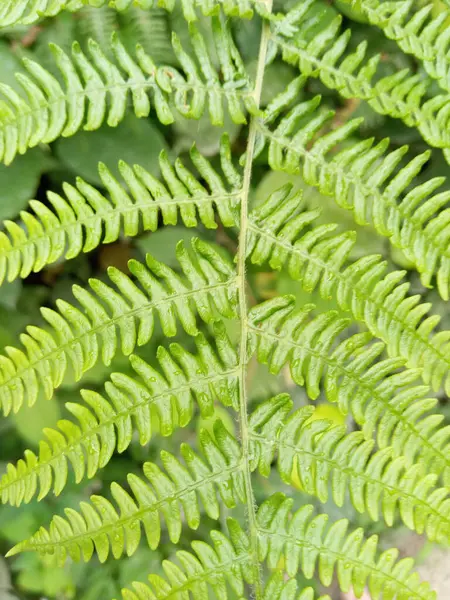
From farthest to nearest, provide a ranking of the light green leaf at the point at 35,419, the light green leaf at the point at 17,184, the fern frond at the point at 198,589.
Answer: the light green leaf at the point at 35,419 < the light green leaf at the point at 17,184 < the fern frond at the point at 198,589

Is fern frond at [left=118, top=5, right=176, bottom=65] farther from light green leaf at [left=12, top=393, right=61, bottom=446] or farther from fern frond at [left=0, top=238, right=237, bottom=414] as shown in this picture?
light green leaf at [left=12, top=393, right=61, bottom=446]

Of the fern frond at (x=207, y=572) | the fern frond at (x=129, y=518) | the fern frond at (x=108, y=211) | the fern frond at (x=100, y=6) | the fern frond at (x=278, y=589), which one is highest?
the fern frond at (x=100, y=6)

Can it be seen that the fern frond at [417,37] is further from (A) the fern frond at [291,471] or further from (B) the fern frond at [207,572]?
(B) the fern frond at [207,572]

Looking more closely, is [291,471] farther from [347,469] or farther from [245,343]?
[245,343]

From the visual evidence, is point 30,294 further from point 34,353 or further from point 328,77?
point 328,77

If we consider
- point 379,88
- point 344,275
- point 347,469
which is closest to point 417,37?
point 379,88

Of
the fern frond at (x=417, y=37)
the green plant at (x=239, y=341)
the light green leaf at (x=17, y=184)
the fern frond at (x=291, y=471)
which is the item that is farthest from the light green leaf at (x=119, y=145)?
the fern frond at (x=291, y=471)

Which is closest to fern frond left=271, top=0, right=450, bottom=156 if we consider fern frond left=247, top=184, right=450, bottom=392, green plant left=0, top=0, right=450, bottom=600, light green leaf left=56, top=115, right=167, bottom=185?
green plant left=0, top=0, right=450, bottom=600

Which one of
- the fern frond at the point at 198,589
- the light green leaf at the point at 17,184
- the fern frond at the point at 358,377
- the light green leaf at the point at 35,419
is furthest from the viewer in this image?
the light green leaf at the point at 35,419

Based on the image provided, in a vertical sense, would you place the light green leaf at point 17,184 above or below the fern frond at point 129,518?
above
